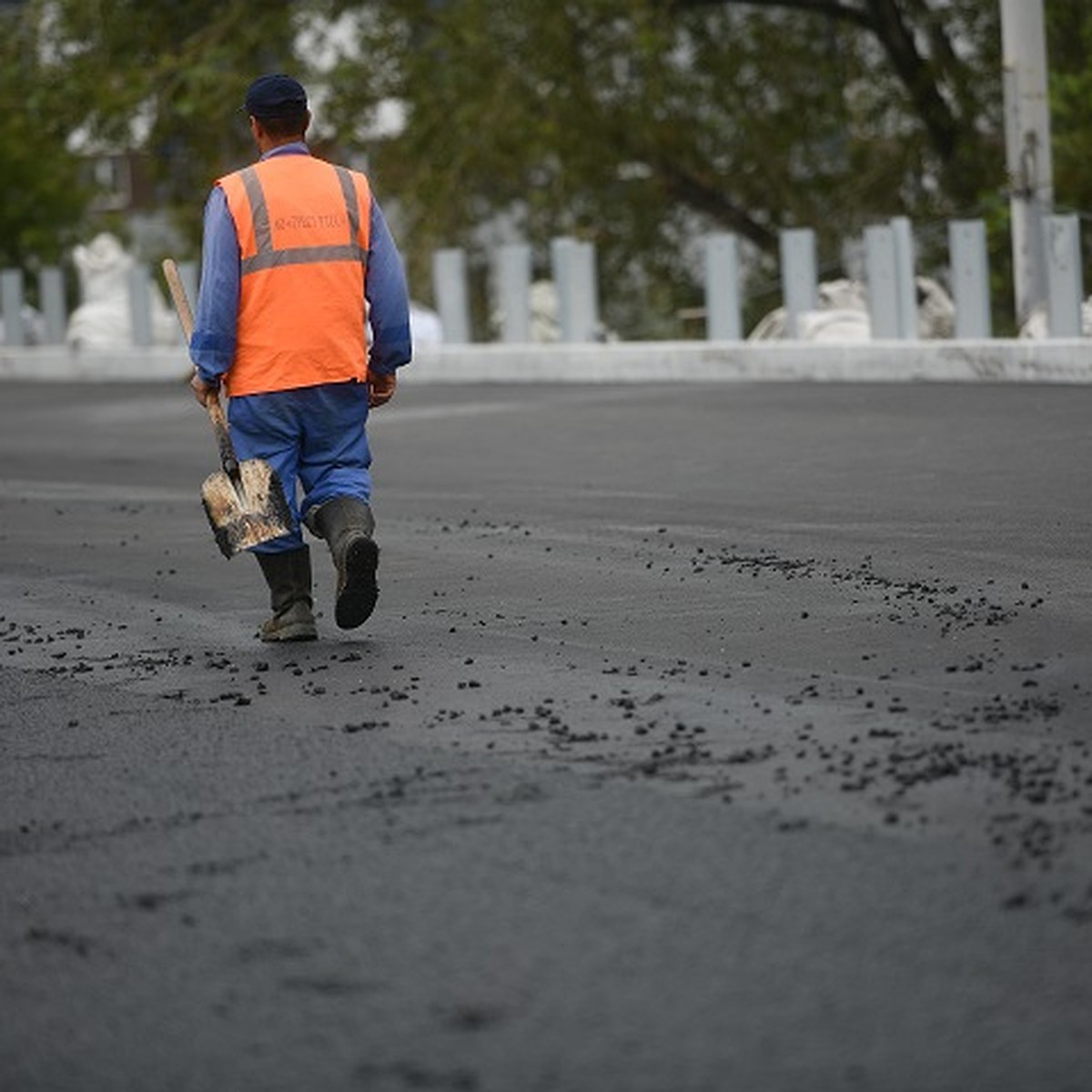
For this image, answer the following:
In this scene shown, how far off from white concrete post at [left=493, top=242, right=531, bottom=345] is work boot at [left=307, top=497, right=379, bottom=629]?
20439 mm

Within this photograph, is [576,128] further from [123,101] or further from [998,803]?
[998,803]

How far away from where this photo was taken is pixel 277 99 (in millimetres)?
10789

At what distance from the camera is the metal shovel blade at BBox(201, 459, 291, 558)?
10742 mm

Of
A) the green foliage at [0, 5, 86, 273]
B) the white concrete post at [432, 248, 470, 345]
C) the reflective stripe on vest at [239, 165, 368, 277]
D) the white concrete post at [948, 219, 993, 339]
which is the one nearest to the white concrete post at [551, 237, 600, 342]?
the white concrete post at [432, 248, 470, 345]

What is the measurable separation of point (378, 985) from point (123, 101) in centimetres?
2941

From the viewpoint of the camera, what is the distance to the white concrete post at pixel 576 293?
99.8 ft

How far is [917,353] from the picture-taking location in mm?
25109

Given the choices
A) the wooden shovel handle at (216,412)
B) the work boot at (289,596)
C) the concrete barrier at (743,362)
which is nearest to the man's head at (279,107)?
the wooden shovel handle at (216,412)

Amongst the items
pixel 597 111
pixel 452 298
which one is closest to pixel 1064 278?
pixel 452 298

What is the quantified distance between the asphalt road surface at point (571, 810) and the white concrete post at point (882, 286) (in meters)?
11.6

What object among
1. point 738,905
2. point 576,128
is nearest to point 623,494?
point 738,905

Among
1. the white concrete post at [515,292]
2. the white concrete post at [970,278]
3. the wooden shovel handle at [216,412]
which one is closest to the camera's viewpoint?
the wooden shovel handle at [216,412]

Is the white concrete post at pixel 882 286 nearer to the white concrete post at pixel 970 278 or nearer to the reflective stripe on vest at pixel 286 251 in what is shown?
the white concrete post at pixel 970 278

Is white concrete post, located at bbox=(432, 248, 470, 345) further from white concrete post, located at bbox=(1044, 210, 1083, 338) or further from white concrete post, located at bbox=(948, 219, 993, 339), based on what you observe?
white concrete post, located at bbox=(1044, 210, 1083, 338)
